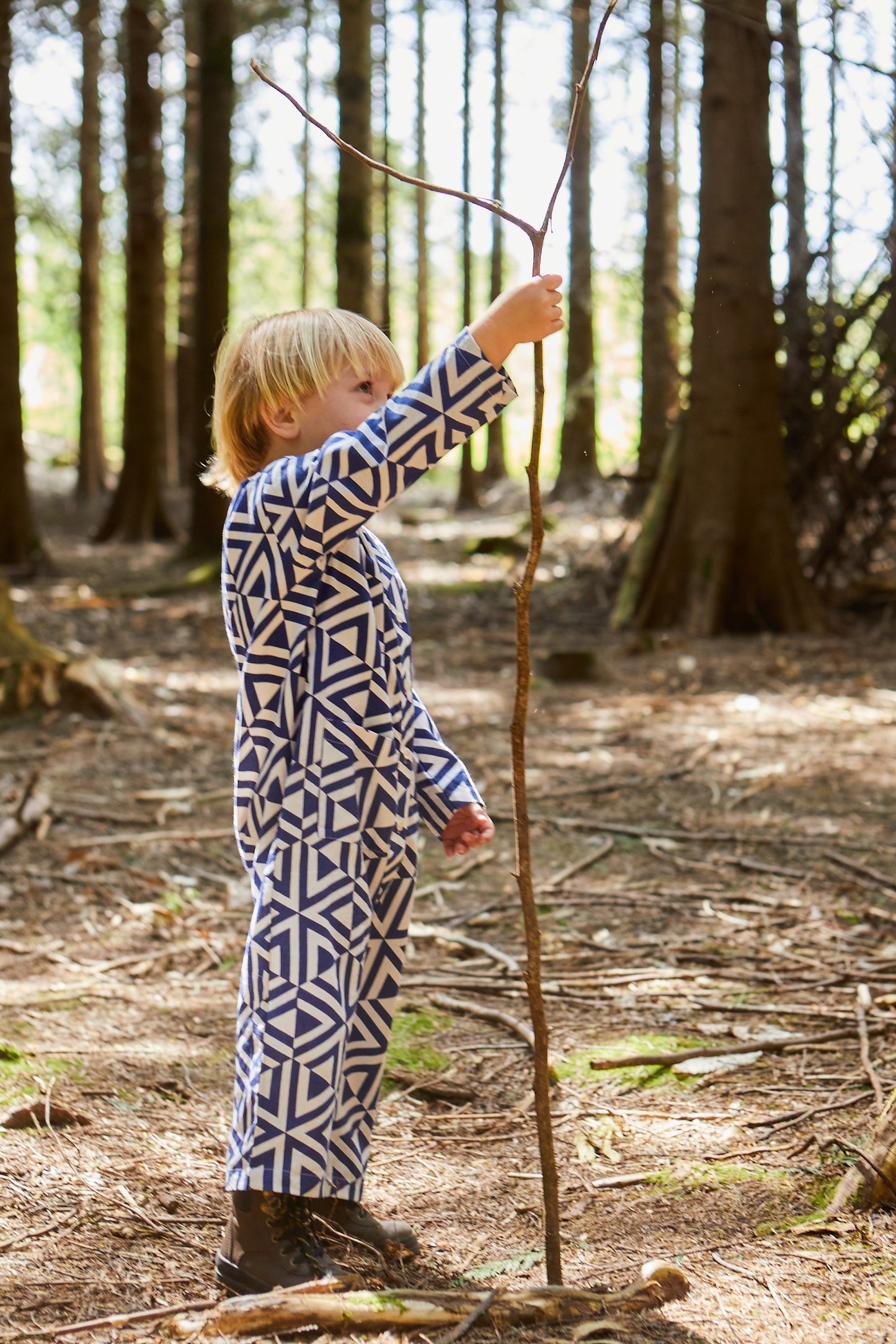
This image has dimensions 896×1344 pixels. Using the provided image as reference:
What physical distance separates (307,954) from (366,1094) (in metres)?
0.39

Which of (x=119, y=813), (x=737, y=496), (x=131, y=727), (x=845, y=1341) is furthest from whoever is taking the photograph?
(x=737, y=496)

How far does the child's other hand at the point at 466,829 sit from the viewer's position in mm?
2109

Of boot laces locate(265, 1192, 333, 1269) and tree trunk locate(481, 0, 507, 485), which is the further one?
tree trunk locate(481, 0, 507, 485)

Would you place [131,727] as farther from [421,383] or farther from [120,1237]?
[421,383]

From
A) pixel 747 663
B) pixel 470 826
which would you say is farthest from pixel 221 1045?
pixel 747 663

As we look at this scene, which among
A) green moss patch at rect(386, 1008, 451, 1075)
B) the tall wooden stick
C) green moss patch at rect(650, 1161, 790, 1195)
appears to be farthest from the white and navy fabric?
green moss patch at rect(386, 1008, 451, 1075)

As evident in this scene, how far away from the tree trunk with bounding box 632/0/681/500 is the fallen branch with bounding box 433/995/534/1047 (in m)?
8.72

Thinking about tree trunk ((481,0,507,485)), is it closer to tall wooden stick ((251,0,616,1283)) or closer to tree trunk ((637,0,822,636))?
tree trunk ((637,0,822,636))

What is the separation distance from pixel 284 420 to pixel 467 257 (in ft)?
63.6

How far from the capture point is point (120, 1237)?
208 cm

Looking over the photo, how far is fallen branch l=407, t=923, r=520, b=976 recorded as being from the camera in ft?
11.2

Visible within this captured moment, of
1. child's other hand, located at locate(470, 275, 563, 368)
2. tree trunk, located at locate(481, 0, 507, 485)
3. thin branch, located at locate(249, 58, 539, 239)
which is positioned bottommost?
child's other hand, located at locate(470, 275, 563, 368)

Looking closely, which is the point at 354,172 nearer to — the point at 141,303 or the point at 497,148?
the point at 141,303

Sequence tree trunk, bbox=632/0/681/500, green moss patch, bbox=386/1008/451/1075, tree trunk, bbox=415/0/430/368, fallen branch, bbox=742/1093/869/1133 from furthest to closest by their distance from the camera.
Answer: tree trunk, bbox=415/0/430/368
tree trunk, bbox=632/0/681/500
green moss patch, bbox=386/1008/451/1075
fallen branch, bbox=742/1093/869/1133
